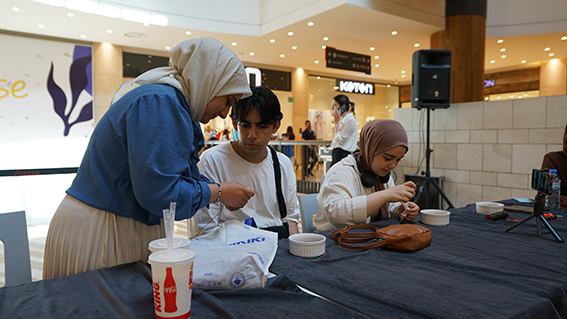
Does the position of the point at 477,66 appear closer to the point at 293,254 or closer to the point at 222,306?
the point at 293,254

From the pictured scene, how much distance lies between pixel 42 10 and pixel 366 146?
8081 millimetres

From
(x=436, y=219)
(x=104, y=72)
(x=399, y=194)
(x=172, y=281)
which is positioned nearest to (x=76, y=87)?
(x=104, y=72)

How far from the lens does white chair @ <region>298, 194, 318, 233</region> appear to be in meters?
2.21

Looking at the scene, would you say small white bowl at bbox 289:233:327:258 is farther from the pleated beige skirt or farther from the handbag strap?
the pleated beige skirt

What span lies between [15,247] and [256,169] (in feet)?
3.55

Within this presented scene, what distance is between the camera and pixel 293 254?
128 centimetres

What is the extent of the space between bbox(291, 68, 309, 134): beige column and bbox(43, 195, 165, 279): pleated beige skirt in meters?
12.2

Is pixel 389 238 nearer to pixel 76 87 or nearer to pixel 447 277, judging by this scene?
pixel 447 277

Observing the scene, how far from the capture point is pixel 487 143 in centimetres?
534

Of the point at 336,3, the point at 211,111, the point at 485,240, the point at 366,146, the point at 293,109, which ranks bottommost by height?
the point at 485,240

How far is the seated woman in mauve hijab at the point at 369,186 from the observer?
1737mm

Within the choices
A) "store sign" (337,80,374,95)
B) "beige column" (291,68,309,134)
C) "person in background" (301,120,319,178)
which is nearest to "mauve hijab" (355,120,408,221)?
"person in background" (301,120,319,178)

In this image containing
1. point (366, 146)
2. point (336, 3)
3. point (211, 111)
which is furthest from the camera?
point (336, 3)

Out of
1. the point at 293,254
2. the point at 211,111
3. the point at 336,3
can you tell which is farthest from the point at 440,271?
the point at 336,3
